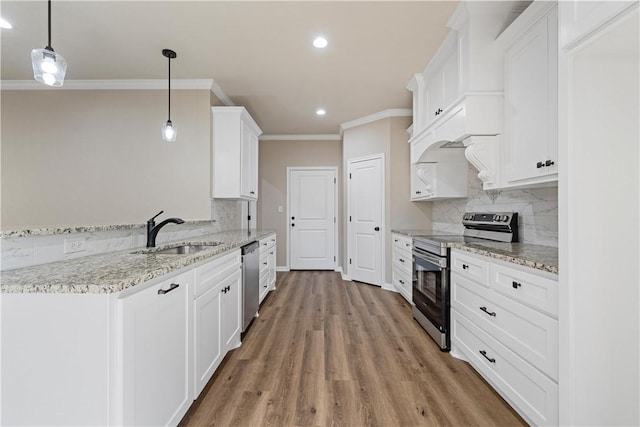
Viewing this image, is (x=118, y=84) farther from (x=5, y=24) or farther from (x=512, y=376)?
(x=512, y=376)

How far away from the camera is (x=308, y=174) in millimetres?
5445

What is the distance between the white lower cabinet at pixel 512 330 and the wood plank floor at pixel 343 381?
169 millimetres

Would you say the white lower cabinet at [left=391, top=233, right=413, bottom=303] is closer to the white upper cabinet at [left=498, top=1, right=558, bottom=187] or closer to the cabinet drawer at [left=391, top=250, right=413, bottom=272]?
the cabinet drawer at [left=391, top=250, right=413, bottom=272]

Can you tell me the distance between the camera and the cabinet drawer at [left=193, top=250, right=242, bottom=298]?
5.28 ft

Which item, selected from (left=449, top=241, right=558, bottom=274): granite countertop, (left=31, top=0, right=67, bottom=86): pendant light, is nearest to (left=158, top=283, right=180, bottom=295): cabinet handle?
(left=31, top=0, right=67, bottom=86): pendant light

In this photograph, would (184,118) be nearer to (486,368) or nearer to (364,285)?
(364,285)

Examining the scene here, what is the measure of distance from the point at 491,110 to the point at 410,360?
2004 millimetres

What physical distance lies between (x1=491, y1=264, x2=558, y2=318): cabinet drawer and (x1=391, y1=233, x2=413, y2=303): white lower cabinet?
1555 millimetres

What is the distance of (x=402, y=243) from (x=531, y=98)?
7.04 feet

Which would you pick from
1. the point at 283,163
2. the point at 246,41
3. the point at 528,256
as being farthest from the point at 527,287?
the point at 283,163

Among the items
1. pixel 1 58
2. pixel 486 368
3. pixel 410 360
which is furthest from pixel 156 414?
pixel 1 58

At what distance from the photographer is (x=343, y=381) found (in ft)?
6.01

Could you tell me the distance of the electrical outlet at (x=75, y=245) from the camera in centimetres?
145

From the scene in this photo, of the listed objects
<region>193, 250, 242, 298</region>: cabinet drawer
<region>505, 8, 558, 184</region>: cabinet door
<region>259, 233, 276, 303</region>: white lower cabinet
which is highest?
<region>505, 8, 558, 184</region>: cabinet door
